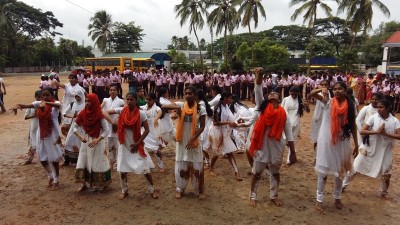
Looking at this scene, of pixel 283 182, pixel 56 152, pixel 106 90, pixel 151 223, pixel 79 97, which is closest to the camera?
pixel 151 223

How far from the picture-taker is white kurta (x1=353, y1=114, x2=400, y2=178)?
16.5 feet

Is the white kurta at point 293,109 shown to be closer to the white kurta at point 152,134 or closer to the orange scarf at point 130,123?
the white kurta at point 152,134

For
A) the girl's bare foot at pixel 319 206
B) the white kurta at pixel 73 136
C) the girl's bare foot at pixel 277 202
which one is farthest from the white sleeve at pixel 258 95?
the white kurta at pixel 73 136

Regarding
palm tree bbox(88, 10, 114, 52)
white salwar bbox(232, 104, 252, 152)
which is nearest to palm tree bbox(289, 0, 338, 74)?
white salwar bbox(232, 104, 252, 152)

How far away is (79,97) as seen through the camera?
646 centimetres

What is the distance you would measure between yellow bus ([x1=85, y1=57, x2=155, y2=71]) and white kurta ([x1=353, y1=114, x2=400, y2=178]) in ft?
122

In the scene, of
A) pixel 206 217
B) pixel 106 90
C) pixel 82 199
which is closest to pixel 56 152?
pixel 82 199

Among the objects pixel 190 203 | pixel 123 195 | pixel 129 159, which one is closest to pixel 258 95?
pixel 190 203

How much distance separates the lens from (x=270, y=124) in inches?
181

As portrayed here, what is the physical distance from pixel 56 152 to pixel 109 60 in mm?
37688

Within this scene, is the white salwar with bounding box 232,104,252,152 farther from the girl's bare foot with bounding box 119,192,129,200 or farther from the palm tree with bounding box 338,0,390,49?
the palm tree with bounding box 338,0,390,49

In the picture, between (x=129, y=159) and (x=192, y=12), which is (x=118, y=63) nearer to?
(x=192, y=12)

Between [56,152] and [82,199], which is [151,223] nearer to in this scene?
[82,199]

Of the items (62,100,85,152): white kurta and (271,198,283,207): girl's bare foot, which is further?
(62,100,85,152): white kurta
